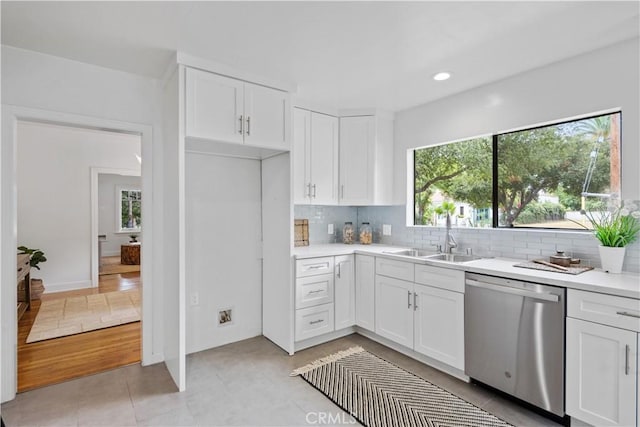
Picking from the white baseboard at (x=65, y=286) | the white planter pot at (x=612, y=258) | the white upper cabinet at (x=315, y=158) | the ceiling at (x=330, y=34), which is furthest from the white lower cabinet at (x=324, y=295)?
the white baseboard at (x=65, y=286)

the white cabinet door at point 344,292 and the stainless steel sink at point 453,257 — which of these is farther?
the white cabinet door at point 344,292

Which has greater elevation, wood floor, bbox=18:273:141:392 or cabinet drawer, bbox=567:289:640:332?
cabinet drawer, bbox=567:289:640:332

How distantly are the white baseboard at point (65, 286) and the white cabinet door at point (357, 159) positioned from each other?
475cm

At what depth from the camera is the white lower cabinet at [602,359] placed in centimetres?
167

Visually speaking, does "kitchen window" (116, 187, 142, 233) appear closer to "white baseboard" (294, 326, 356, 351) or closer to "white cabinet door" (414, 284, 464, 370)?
"white baseboard" (294, 326, 356, 351)

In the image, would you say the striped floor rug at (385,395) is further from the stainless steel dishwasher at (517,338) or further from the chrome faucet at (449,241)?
the chrome faucet at (449,241)

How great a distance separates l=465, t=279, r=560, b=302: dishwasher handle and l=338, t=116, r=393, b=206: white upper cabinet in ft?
4.75

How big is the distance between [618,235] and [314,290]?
226 cm

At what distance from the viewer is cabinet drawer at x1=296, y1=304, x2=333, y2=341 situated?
296cm

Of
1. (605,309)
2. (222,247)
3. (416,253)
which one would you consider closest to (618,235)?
(605,309)

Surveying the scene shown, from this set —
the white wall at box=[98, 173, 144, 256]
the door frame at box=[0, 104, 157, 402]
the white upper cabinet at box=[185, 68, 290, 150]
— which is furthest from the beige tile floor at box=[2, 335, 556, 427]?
the white wall at box=[98, 173, 144, 256]

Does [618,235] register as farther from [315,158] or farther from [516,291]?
[315,158]

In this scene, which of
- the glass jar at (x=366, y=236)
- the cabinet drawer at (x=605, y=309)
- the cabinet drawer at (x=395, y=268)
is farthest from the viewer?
the glass jar at (x=366, y=236)

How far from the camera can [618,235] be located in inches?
81.5
